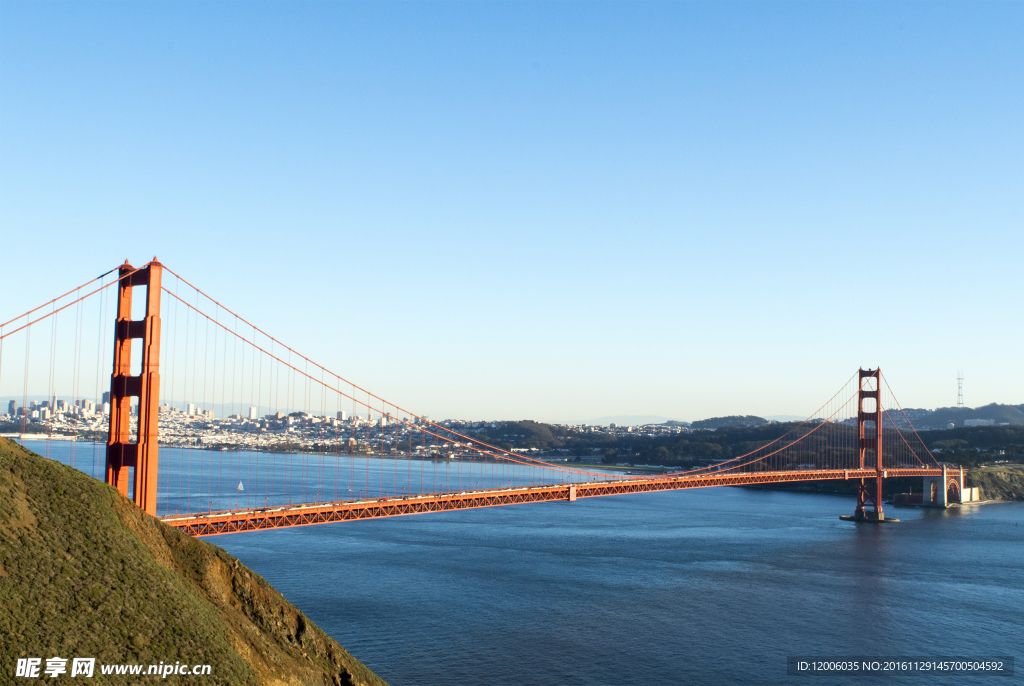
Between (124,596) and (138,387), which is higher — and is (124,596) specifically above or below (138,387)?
below

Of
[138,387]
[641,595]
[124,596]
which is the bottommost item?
[641,595]

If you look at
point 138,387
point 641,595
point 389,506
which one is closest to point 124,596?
point 138,387

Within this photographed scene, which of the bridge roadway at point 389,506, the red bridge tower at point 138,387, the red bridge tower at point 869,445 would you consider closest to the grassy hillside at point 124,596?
the red bridge tower at point 138,387

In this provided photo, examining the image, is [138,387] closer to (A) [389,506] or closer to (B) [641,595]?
(A) [389,506]

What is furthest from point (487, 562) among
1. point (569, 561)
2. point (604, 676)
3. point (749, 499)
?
point (749, 499)

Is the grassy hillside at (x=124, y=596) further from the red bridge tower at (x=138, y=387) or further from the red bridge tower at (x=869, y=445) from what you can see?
the red bridge tower at (x=869, y=445)

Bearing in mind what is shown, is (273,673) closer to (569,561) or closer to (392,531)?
(569,561)
